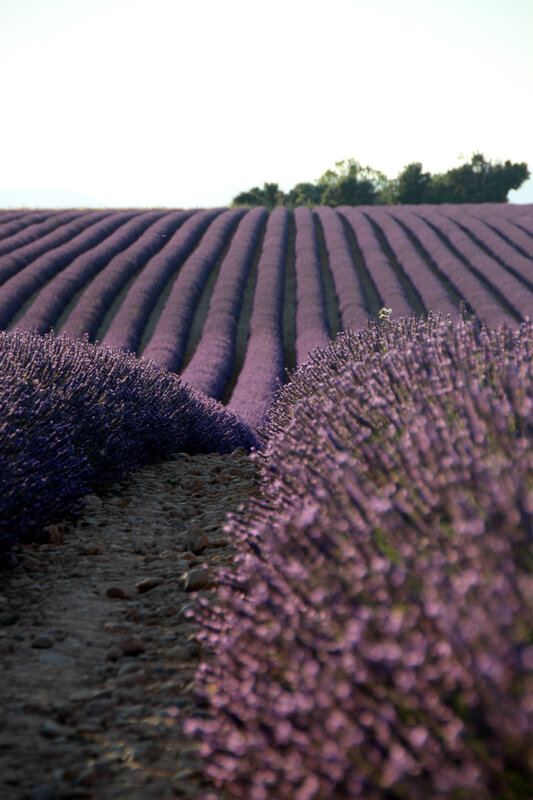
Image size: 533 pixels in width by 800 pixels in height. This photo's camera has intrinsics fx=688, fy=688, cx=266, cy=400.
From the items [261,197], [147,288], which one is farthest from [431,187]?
[147,288]

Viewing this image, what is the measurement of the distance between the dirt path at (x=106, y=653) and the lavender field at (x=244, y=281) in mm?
4726

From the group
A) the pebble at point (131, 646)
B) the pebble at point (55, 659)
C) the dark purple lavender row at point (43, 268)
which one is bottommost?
the pebble at point (55, 659)

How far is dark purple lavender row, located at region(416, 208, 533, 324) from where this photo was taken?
15921 mm

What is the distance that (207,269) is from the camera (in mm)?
18891

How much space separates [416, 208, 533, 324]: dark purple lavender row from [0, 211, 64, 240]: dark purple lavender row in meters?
14.2

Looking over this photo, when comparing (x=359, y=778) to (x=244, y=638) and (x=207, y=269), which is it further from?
(x=207, y=269)

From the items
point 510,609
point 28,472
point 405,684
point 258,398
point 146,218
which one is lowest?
point 258,398

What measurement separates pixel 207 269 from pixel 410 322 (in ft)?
43.7

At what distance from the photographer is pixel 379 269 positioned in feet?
60.1

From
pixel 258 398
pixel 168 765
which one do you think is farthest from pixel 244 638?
pixel 258 398

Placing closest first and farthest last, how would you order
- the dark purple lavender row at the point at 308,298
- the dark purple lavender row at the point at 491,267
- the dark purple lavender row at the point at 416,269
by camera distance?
the dark purple lavender row at the point at 308,298 < the dark purple lavender row at the point at 416,269 < the dark purple lavender row at the point at 491,267

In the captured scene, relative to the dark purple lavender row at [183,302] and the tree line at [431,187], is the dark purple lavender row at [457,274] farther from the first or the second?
the tree line at [431,187]

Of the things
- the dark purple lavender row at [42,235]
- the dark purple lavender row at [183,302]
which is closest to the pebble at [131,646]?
the dark purple lavender row at [183,302]

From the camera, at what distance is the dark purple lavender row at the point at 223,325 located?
37.6 ft
